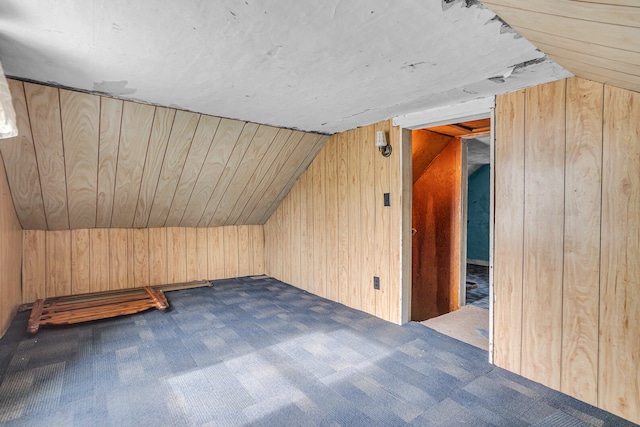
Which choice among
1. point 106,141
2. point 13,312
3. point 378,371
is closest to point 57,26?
point 106,141

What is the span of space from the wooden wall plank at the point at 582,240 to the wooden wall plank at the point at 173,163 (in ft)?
8.03

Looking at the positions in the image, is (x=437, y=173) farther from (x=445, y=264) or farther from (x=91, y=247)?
(x=91, y=247)

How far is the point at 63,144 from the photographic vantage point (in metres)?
2.42

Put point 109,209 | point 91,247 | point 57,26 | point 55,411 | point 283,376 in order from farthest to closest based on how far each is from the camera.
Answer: point 91,247, point 109,209, point 283,376, point 55,411, point 57,26

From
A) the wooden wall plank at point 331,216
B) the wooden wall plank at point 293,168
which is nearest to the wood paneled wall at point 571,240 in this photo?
the wooden wall plank at point 331,216

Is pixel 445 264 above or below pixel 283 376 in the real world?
above

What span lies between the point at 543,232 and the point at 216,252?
3568mm

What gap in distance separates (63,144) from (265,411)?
2339mm

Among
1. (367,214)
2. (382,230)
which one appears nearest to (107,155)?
(367,214)

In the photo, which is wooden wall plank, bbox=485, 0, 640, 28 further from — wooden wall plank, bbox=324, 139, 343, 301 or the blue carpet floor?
wooden wall plank, bbox=324, 139, 343, 301

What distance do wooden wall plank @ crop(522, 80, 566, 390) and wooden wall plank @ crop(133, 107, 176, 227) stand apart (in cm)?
240

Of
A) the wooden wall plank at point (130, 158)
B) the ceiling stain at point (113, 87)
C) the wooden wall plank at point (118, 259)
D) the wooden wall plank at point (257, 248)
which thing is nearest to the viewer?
the ceiling stain at point (113, 87)

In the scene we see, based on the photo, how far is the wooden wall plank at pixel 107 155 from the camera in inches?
89.5

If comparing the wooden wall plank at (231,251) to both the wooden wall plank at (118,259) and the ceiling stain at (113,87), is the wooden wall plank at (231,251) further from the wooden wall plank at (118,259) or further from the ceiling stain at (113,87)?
the ceiling stain at (113,87)
